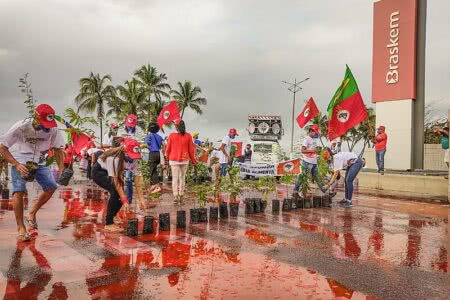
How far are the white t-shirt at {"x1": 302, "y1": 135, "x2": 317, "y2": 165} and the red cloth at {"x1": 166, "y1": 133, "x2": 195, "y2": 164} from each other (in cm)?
285

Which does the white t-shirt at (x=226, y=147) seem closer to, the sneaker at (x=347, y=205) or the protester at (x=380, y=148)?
the sneaker at (x=347, y=205)

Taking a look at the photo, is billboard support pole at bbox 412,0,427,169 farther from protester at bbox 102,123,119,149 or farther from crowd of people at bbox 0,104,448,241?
protester at bbox 102,123,119,149

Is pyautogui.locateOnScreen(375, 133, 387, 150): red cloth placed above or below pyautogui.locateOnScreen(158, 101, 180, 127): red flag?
below

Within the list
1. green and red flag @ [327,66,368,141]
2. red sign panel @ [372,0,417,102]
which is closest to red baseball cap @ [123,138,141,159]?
green and red flag @ [327,66,368,141]

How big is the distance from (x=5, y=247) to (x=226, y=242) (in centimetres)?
298

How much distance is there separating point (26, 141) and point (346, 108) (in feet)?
26.6

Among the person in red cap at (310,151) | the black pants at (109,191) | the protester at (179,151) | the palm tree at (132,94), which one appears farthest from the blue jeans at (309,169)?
the palm tree at (132,94)

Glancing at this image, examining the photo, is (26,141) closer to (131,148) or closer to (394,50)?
(131,148)

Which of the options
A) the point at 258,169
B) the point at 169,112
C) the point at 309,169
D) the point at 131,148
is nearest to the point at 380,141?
the point at 258,169

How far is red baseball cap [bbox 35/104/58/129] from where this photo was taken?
19.2 feet

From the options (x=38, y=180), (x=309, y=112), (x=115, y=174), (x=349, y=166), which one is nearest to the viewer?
(x=38, y=180)

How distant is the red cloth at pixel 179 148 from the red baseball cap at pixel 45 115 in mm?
4209

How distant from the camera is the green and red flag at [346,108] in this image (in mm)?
11164

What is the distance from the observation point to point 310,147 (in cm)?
1049
